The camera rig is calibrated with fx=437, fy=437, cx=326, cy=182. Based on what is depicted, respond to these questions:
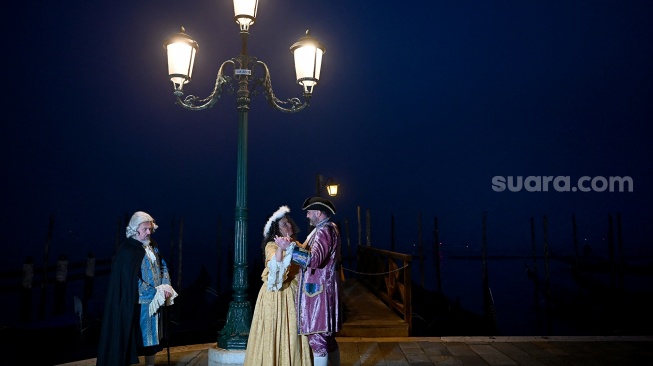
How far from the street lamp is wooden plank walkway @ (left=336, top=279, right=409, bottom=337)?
235 centimetres

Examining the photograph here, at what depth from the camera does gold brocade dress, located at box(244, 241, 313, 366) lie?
3295 millimetres

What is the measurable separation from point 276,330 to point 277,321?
69mm

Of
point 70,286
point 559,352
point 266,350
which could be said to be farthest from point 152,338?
point 70,286

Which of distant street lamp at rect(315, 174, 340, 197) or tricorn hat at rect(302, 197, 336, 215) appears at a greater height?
distant street lamp at rect(315, 174, 340, 197)

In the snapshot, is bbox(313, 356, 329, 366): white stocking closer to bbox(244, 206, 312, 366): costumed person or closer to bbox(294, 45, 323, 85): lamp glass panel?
bbox(244, 206, 312, 366): costumed person

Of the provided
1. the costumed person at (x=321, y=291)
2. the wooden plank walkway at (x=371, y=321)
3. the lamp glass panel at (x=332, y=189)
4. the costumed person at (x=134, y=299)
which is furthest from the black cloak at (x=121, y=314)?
the lamp glass panel at (x=332, y=189)

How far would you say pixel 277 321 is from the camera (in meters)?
3.32

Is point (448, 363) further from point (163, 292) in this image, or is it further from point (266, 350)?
point (163, 292)

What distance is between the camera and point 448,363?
4445 mm

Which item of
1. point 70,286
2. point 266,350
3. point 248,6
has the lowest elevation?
point 70,286

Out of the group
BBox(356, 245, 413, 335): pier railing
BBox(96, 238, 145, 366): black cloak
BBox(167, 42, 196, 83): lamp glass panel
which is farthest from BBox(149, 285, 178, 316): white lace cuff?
BBox(356, 245, 413, 335): pier railing

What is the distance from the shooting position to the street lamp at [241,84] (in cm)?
405

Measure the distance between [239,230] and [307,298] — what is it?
3.87 ft

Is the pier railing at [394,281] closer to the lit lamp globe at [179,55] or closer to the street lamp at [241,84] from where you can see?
the street lamp at [241,84]
